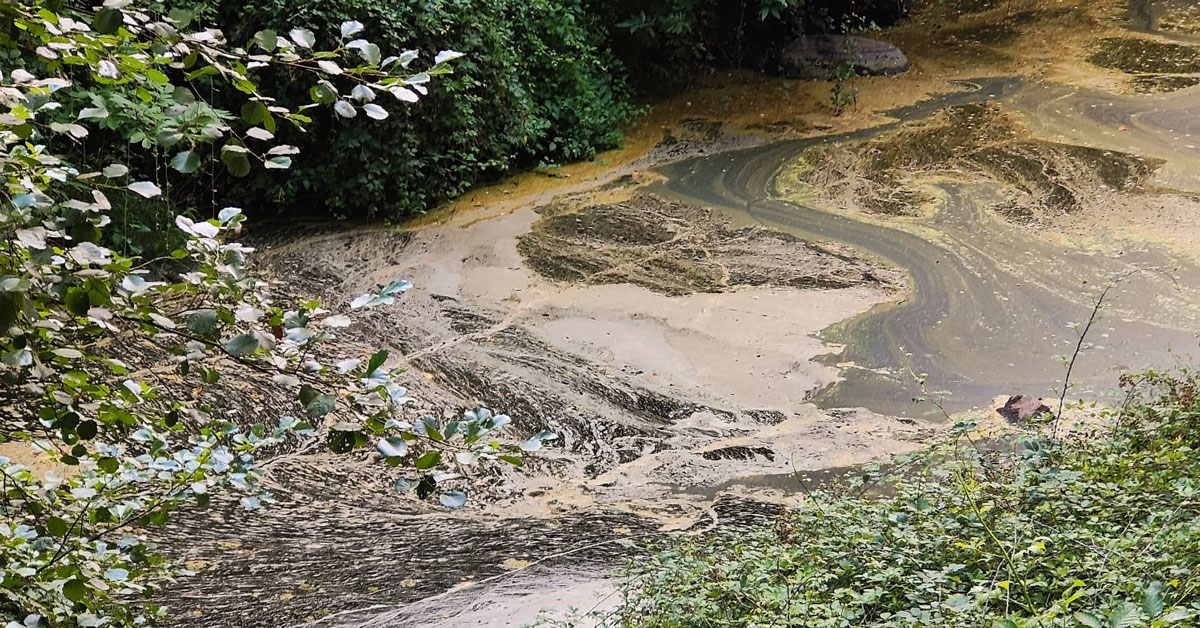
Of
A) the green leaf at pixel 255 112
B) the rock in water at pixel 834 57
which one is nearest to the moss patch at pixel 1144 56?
the rock in water at pixel 834 57

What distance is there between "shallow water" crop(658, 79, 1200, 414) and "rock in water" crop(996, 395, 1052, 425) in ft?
0.49

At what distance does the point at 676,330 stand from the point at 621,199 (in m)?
1.88

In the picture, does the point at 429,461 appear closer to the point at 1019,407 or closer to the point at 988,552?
the point at 988,552

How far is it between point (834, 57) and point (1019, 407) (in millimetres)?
4994

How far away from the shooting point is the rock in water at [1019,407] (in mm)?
4254

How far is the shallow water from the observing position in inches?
183

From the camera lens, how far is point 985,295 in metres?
5.40

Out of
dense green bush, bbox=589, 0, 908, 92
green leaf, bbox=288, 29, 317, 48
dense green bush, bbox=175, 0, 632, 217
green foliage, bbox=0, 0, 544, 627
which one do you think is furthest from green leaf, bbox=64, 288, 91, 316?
dense green bush, bbox=589, 0, 908, 92

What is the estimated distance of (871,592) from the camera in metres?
1.93

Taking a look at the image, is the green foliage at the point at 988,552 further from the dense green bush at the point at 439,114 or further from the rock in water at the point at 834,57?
the rock in water at the point at 834,57

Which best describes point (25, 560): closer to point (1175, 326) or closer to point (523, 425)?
point (523, 425)

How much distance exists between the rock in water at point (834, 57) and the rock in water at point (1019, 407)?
187 inches

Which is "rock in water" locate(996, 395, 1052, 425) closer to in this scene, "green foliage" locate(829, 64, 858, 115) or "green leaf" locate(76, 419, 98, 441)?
"green leaf" locate(76, 419, 98, 441)

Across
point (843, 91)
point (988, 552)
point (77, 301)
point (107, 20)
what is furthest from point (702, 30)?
point (77, 301)
